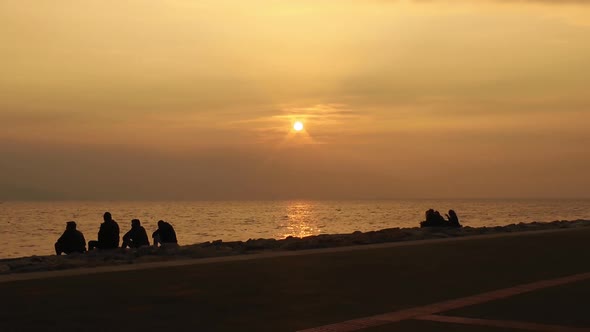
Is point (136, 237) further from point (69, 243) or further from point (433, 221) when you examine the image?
point (433, 221)

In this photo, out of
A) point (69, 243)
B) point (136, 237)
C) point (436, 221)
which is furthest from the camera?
point (436, 221)

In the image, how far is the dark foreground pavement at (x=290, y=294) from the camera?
356 inches

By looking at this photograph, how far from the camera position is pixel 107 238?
69.1ft

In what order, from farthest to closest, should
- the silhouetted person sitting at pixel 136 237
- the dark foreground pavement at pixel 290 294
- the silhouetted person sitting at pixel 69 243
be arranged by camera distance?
1. the silhouetted person sitting at pixel 136 237
2. the silhouetted person sitting at pixel 69 243
3. the dark foreground pavement at pixel 290 294

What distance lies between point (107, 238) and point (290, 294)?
1114cm

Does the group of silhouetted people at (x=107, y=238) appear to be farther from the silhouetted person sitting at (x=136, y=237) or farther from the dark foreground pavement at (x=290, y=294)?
the dark foreground pavement at (x=290, y=294)

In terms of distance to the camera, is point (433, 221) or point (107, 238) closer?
point (107, 238)

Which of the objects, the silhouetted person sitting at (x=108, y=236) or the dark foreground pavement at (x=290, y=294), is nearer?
the dark foreground pavement at (x=290, y=294)

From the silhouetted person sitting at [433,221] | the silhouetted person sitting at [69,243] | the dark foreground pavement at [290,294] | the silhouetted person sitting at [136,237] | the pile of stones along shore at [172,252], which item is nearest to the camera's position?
the dark foreground pavement at [290,294]

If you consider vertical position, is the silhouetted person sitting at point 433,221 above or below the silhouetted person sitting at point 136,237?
above

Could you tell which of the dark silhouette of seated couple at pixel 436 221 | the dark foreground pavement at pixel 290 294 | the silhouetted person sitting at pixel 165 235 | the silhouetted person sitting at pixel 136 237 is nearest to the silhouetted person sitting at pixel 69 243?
the silhouetted person sitting at pixel 136 237

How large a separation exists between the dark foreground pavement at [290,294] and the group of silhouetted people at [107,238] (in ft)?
21.7

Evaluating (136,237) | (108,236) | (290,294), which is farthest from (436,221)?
(290,294)

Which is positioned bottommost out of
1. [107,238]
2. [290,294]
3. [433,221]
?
[290,294]
